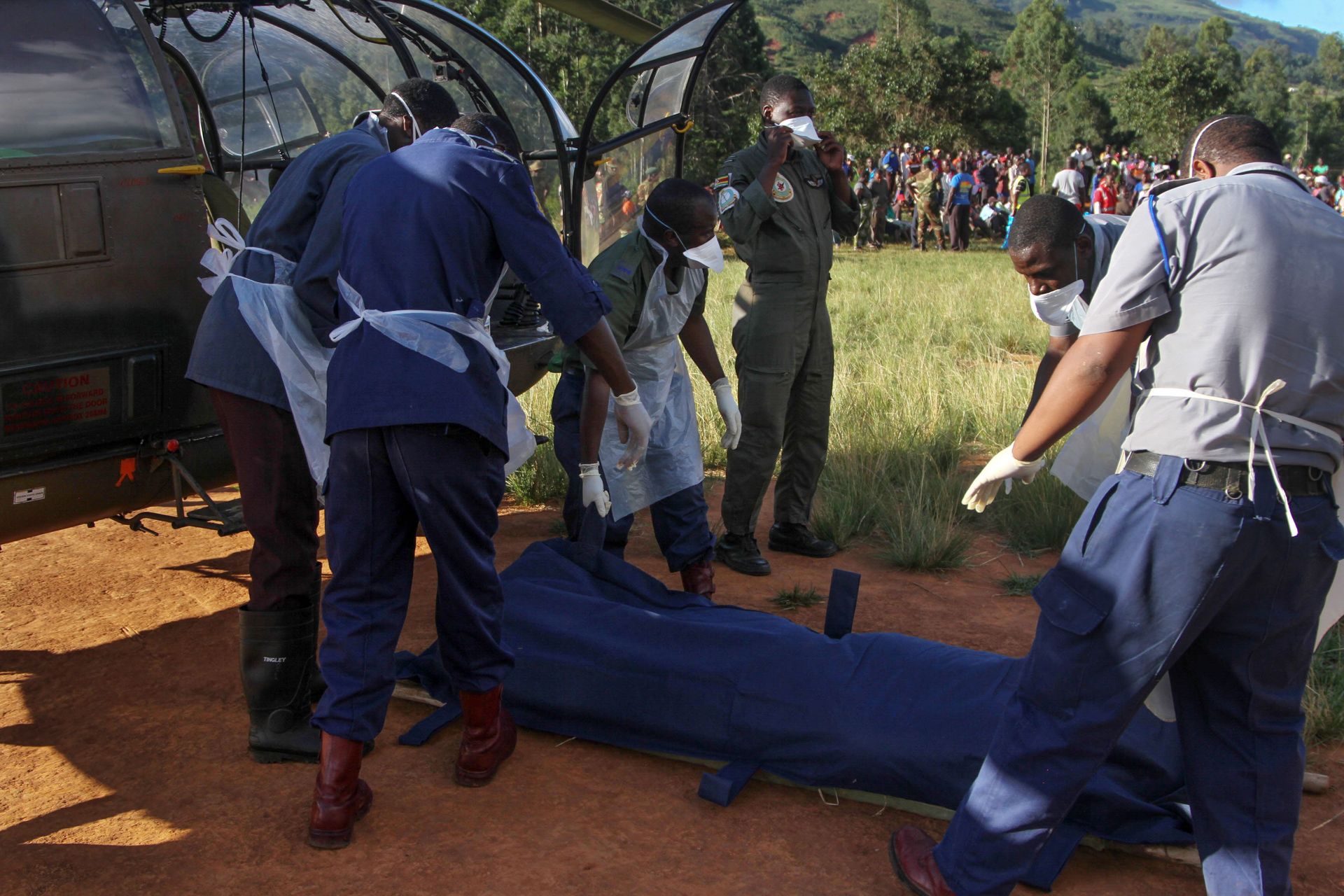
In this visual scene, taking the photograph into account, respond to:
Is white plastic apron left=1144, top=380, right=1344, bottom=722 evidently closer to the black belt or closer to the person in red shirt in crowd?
the black belt

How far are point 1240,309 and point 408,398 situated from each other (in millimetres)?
1861

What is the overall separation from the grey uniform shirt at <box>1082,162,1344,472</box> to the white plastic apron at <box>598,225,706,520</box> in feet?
6.60

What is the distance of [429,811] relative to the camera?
297 centimetres

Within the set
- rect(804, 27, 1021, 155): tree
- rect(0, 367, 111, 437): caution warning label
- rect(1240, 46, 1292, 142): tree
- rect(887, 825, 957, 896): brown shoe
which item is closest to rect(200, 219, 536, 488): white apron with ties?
rect(0, 367, 111, 437): caution warning label

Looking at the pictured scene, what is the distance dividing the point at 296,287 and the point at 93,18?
1.25 m

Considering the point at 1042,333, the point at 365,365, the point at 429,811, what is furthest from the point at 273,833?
the point at 1042,333

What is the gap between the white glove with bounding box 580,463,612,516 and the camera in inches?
147

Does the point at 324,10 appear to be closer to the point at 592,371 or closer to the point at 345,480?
the point at 592,371

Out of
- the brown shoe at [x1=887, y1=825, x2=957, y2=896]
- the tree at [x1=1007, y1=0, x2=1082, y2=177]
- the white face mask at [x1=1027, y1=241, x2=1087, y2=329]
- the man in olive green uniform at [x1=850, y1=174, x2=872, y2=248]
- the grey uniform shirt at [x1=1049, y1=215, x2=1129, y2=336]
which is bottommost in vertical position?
the man in olive green uniform at [x1=850, y1=174, x2=872, y2=248]

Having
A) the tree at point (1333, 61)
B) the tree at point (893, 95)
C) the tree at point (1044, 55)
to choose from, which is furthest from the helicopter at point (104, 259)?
the tree at point (1333, 61)

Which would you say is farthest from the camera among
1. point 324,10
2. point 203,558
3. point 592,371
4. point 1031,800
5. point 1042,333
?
point 1042,333

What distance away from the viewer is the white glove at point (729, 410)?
4477mm

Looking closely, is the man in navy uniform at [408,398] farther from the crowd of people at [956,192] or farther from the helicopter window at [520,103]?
the crowd of people at [956,192]

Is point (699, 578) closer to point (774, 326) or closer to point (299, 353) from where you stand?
point (774, 326)
